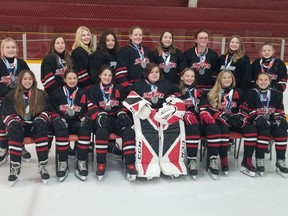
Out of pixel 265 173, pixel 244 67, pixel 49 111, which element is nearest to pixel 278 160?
pixel 265 173

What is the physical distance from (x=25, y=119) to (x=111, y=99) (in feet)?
2.55

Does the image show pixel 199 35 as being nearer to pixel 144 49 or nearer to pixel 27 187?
pixel 144 49

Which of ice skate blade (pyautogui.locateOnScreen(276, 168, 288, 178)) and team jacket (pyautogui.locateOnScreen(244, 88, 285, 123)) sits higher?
team jacket (pyautogui.locateOnScreen(244, 88, 285, 123))

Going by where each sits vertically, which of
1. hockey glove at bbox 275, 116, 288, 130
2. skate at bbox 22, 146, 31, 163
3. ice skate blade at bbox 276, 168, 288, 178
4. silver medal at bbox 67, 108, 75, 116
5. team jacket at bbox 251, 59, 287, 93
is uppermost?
team jacket at bbox 251, 59, 287, 93

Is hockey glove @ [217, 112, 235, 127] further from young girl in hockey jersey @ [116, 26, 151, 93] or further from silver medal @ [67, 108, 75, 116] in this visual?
silver medal @ [67, 108, 75, 116]

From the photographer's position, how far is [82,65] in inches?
160

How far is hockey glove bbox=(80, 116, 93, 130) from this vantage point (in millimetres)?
3604

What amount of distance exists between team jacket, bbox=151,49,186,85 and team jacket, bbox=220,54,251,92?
415 mm

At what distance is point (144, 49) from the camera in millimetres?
4117

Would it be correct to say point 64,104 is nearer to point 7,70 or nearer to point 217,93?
point 7,70

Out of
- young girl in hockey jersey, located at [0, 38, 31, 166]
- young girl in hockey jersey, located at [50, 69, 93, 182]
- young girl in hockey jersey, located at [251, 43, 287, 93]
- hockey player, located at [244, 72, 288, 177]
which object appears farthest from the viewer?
young girl in hockey jersey, located at [251, 43, 287, 93]

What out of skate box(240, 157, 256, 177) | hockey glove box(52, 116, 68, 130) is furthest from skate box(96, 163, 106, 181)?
skate box(240, 157, 256, 177)

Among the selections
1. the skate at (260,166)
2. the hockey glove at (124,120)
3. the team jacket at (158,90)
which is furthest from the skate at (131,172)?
the skate at (260,166)

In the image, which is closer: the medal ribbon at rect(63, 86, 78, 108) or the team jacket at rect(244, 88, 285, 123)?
the medal ribbon at rect(63, 86, 78, 108)
